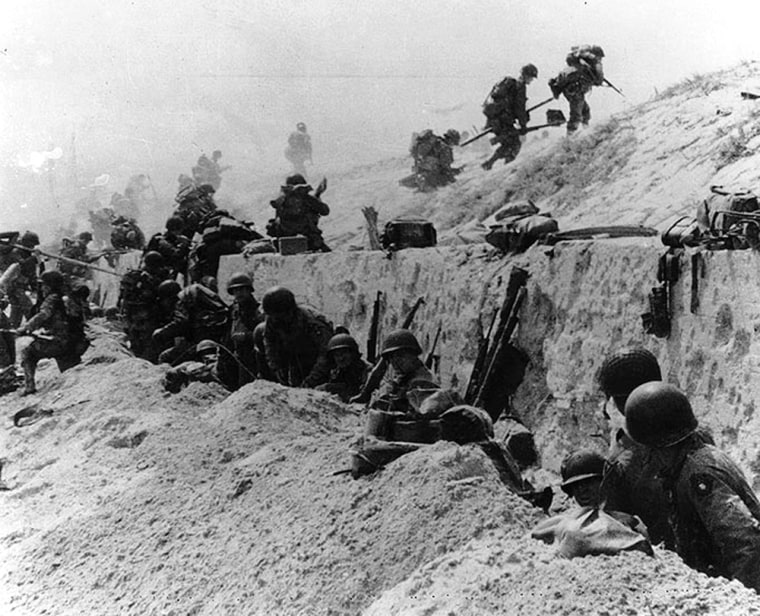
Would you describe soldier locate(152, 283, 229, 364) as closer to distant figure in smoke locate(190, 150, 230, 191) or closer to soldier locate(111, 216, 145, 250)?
soldier locate(111, 216, 145, 250)

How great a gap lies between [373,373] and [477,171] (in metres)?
12.6

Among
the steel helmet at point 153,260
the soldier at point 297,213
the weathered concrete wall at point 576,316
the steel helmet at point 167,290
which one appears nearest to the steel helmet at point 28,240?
the steel helmet at point 153,260

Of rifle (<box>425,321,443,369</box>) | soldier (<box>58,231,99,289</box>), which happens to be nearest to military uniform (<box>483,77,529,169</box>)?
rifle (<box>425,321,443,369</box>)

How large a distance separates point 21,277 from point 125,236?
526cm

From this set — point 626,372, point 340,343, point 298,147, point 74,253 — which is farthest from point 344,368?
point 298,147

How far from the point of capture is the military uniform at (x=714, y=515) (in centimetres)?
271

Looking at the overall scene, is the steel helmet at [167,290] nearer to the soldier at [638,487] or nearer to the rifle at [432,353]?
the rifle at [432,353]

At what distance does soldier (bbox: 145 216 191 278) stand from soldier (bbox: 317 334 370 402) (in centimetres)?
566

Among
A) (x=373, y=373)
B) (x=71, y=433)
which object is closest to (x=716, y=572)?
(x=373, y=373)

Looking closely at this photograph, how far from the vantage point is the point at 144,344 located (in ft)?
35.1

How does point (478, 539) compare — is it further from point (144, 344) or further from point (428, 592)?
point (144, 344)

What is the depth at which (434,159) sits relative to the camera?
18734 mm

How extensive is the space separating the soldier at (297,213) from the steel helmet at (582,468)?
7929 millimetres

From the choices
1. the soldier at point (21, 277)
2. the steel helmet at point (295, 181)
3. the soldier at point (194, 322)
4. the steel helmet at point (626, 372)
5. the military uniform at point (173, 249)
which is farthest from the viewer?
the military uniform at point (173, 249)
